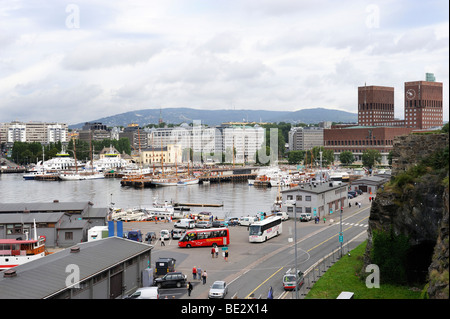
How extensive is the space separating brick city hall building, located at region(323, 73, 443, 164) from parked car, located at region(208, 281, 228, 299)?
99671 millimetres

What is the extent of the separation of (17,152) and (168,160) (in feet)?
124

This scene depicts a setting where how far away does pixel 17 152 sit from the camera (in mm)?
128000

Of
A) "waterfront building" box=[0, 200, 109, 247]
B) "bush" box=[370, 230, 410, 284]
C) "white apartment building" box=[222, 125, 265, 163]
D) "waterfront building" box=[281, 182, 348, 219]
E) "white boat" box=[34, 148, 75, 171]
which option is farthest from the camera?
"white apartment building" box=[222, 125, 265, 163]

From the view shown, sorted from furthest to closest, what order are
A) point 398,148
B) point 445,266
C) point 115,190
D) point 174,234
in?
point 115,190 → point 174,234 → point 398,148 → point 445,266

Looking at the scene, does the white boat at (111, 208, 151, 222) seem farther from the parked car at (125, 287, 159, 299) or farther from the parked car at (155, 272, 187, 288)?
the parked car at (125, 287, 159, 299)

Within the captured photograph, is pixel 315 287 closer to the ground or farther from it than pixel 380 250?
closer to the ground

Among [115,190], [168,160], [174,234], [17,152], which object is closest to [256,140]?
[168,160]

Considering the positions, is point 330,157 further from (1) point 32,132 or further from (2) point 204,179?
(1) point 32,132

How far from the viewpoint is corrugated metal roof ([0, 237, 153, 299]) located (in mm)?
12789

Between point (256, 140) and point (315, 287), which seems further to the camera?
point (256, 140)

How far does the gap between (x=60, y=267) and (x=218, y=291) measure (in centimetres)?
471

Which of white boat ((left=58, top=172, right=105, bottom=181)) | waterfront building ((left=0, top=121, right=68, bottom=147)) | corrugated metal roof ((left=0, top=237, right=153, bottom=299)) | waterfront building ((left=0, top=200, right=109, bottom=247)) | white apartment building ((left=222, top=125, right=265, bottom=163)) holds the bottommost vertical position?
white boat ((left=58, top=172, right=105, bottom=181))

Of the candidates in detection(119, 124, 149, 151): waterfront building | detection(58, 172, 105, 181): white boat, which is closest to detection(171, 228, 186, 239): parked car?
detection(58, 172, 105, 181): white boat
